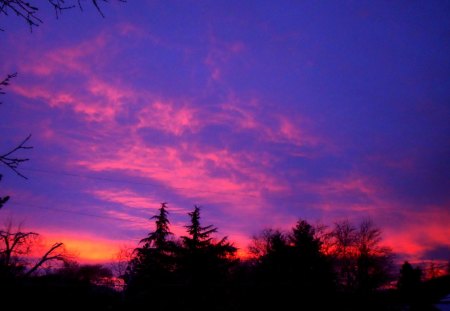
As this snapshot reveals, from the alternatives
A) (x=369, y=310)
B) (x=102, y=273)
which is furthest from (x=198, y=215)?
(x=102, y=273)

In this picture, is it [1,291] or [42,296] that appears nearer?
[1,291]

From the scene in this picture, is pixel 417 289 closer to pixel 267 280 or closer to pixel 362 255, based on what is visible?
pixel 267 280

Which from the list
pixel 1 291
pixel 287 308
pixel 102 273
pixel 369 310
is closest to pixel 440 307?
pixel 369 310

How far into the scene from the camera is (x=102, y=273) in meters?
102

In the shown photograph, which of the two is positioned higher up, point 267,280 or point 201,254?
point 201,254

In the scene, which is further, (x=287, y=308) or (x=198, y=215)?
(x=198, y=215)

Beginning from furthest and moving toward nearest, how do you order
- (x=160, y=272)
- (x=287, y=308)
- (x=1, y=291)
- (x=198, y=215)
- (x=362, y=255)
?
(x=362, y=255) → (x=160, y=272) → (x=198, y=215) → (x=287, y=308) → (x=1, y=291)

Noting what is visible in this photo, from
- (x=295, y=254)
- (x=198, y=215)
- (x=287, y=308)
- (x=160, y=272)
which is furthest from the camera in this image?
(x=160, y=272)

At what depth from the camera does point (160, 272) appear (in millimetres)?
35625

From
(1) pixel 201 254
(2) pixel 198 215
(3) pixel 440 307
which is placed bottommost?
(3) pixel 440 307

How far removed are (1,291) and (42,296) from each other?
9.94 m

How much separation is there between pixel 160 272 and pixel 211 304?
10048 mm

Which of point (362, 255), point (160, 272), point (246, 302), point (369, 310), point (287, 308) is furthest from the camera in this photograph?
point (362, 255)

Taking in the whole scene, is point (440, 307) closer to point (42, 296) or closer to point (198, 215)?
point (42, 296)
